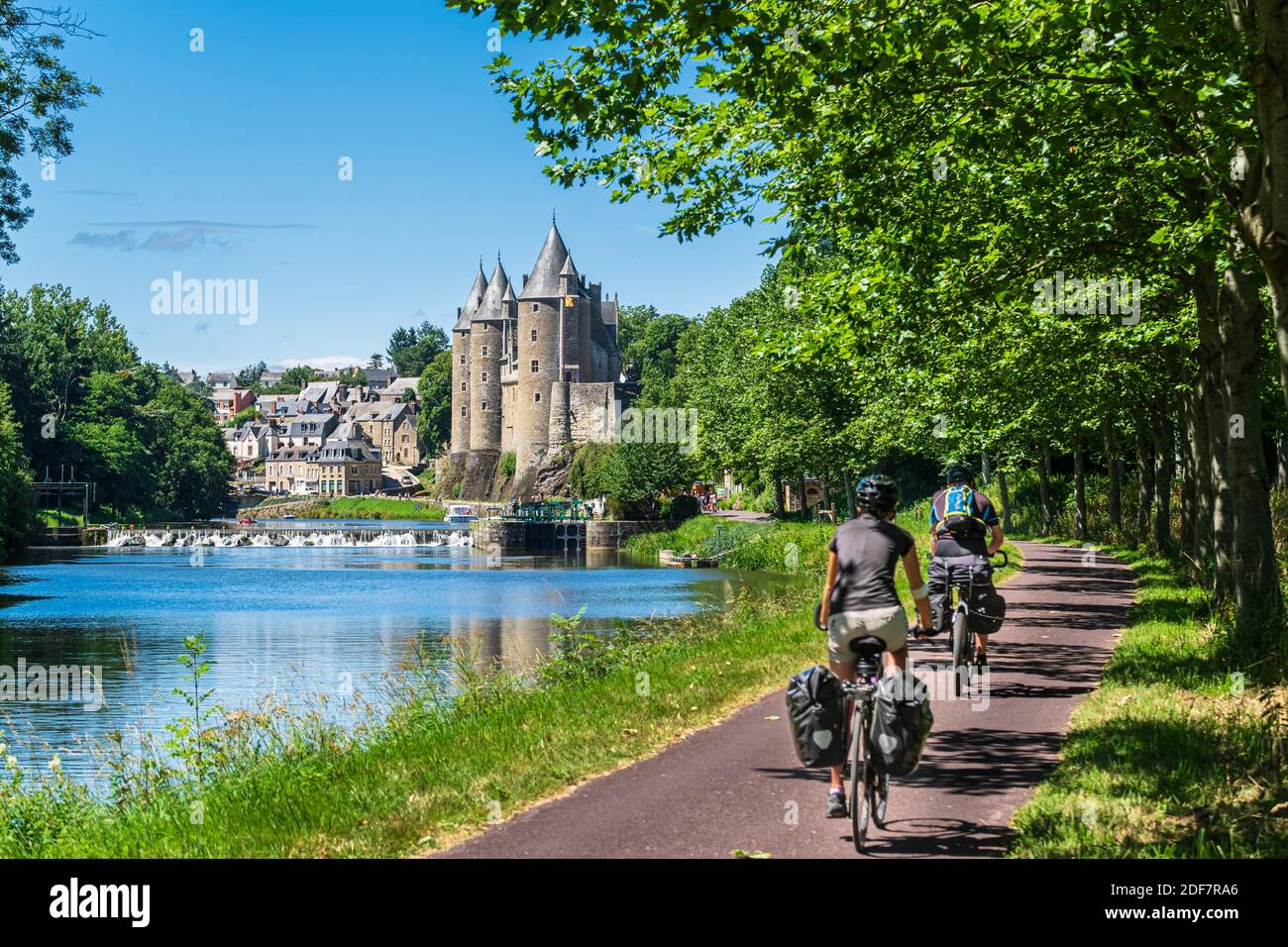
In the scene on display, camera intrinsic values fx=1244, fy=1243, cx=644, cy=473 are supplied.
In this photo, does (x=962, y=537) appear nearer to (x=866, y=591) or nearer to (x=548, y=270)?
(x=866, y=591)

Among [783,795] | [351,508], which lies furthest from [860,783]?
[351,508]

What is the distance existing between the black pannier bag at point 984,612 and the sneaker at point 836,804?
5450 millimetres

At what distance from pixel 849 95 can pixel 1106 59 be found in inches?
89.7

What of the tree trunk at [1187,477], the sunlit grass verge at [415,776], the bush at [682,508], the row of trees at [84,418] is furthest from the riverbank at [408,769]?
the bush at [682,508]

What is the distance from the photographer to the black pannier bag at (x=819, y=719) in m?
6.93

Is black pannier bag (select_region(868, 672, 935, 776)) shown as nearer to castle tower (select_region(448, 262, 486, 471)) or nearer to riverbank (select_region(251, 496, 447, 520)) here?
castle tower (select_region(448, 262, 486, 471))

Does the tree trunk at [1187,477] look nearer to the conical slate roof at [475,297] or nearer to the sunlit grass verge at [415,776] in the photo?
the sunlit grass verge at [415,776]

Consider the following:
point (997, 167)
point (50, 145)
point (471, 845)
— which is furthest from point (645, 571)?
point (471, 845)

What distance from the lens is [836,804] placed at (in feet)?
23.2

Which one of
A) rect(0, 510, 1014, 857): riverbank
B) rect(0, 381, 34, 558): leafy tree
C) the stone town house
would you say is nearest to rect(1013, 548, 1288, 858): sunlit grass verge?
rect(0, 510, 1014, 857): riverbank

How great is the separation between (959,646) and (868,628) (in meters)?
5.22
